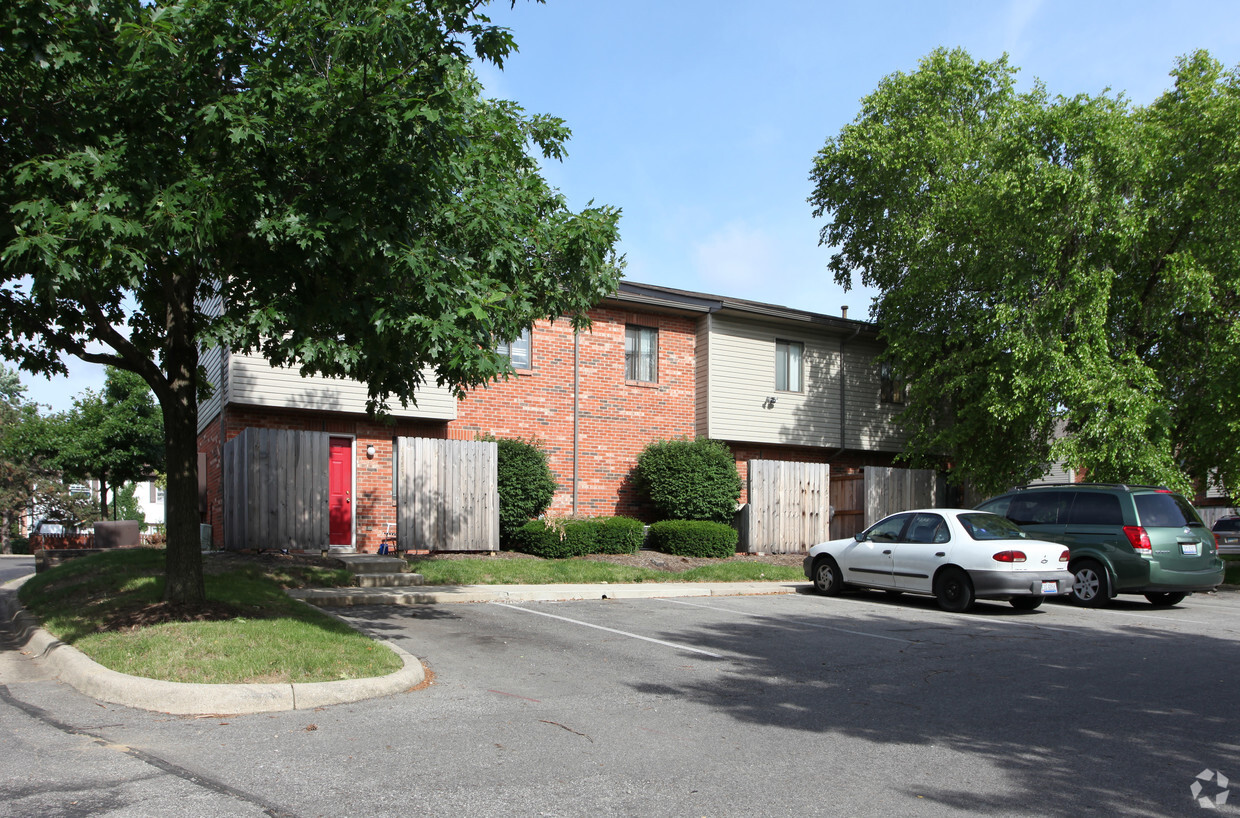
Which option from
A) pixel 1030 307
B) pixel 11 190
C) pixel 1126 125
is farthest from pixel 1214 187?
pixel 11 190

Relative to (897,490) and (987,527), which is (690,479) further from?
(987,527)

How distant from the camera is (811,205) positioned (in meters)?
28.3

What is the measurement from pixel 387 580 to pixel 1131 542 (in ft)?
38.4

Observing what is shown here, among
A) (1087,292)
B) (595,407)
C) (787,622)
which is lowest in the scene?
(787,622)

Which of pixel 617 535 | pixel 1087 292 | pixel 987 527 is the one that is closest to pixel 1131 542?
pixel 987 527

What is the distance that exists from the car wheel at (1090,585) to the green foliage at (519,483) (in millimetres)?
10196

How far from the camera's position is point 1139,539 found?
13766mm

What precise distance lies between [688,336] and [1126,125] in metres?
10.8

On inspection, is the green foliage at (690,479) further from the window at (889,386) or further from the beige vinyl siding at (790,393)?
the window at (889,386)

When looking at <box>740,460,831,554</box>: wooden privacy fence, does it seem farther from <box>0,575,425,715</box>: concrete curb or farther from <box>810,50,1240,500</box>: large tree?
<box>0,575,425,715</box>: concrete curb

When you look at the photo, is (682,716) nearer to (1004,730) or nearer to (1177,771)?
(1004,730)

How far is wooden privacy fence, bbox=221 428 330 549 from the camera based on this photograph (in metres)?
16.1

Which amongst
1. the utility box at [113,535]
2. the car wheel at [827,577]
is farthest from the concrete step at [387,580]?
the utility box at [113,535]

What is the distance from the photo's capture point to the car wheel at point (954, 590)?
42.2 ft
